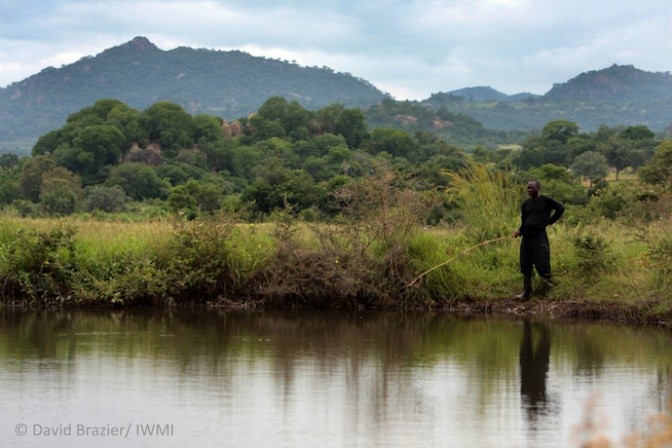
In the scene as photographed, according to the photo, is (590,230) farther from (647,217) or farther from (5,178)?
(5,178)

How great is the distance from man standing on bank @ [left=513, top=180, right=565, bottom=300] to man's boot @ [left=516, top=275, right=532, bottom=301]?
0.02 metres

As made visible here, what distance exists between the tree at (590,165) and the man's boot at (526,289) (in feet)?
168

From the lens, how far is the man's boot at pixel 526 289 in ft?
55.6

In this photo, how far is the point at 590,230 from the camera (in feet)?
59.3

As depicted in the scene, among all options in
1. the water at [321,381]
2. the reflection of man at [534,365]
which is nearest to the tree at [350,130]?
the water at [321,381]

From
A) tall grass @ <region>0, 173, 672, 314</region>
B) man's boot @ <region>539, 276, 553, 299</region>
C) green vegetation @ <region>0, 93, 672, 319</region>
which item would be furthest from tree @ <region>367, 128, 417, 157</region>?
man's boot @ <region>539, 276, 553, 299</region>

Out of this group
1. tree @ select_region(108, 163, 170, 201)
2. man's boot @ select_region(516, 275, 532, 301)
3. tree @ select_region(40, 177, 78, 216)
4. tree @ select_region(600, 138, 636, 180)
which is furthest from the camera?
tree @ select_region(600, 138, 636, 180)

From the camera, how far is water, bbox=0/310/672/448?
874 centimetres

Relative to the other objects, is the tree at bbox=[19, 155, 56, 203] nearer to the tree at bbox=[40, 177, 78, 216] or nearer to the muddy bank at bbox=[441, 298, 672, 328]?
the tree at bbox=[40, 177, 78, 216]

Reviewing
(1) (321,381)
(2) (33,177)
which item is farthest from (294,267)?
(2) (33,177)

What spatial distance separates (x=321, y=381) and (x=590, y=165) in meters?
63.6

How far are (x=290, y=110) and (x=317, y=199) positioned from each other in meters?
57.4

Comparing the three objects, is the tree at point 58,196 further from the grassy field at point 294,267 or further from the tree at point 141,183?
the grassy field at point 294,267

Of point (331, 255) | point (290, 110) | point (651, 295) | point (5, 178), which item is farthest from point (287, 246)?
point (290, 110)
